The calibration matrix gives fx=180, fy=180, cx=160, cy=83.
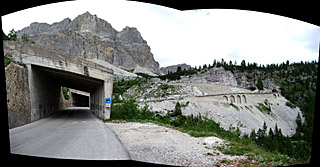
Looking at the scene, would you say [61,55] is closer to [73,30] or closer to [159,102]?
[159,102]

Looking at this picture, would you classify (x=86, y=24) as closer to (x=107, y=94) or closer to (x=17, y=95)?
(x=107, y=94)

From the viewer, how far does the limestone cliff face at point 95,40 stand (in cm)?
3425

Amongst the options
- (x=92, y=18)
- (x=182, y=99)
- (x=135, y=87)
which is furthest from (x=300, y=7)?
(x=92, y=18)

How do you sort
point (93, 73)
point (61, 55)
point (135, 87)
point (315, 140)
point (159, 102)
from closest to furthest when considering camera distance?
1. point (315, 140)
2. point (61, 55)
3. point (93, 73)
4. point (159, 102)
5. point (135, 87)

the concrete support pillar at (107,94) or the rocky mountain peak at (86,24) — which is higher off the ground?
the rocky mountain peak at (86,24)

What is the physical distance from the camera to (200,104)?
40.2 metres

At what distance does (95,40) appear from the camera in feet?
229

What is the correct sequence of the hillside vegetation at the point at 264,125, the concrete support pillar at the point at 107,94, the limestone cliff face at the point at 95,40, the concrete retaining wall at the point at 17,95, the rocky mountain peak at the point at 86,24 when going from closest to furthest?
the hillside vegetation at the point at 264,125 < the concrete retaining wall at the point at 17,95 < the concrete support pillar at the point at 107,94 < the limestone cliff face at the point at 95,40 < the rocky mountain peak at the point at 86,24

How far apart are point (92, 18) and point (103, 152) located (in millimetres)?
66941

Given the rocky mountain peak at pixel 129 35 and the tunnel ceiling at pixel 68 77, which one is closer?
the tunnel ceiling at pixel 68 77

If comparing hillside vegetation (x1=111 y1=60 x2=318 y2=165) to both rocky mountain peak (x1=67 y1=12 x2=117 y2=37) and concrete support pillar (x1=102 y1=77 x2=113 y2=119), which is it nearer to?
concrete support pillar (x1=102 y1=77 x2=113 y2=119)

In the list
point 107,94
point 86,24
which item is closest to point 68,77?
point 107,94

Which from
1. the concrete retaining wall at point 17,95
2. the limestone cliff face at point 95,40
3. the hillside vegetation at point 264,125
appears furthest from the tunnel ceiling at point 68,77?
the limestone cliff face at point 95,40

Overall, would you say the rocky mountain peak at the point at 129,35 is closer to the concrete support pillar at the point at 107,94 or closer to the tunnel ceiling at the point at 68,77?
the tunnel ceiling at the point at 68,77
